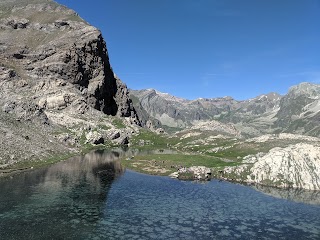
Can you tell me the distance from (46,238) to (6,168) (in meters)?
58.7

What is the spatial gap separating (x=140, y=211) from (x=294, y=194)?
48033 millimetres


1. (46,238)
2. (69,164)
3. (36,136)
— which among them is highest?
(36,136)

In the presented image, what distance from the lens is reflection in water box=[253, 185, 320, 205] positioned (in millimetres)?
87769

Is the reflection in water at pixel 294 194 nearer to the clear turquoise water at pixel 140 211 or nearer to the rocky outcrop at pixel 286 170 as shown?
the clear turquoise water at pixel 140 211

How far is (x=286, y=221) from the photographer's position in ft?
220

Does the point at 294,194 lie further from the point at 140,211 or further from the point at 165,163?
the point at 165,163

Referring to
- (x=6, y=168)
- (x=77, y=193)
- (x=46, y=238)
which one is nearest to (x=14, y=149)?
(x=6, y=168)

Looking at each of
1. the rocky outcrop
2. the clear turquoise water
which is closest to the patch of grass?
the rocky outcrop

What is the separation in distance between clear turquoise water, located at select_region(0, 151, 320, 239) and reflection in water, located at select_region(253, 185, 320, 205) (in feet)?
12.2

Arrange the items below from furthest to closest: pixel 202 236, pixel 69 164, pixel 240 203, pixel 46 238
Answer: pixel 69 164 < pixel 240 203 < pixel 202 236 < pixel 46 238

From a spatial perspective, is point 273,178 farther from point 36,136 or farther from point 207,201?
point 36,136

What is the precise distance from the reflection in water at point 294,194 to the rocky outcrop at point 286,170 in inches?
164

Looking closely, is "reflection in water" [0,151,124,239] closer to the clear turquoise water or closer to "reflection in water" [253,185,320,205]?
the clear turquoise water

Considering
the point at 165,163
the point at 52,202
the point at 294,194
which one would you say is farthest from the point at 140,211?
the point at 165,163
